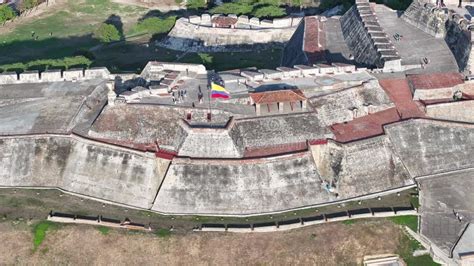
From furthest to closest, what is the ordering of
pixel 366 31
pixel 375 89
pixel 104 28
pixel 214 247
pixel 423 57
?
pixel 104 28 → pixel 366 31 → pixel 423 57 → pixel 375 89 → pixel 214 247

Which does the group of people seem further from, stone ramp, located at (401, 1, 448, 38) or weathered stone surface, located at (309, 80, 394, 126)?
stone ramp, located at (401, 1, 448, 38)

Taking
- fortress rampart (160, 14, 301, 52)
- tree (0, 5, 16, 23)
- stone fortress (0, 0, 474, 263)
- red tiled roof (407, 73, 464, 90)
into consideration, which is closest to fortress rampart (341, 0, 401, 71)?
stone fortress (0, 0, 474, 263)

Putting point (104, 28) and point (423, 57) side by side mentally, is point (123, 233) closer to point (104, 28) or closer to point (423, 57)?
point (423, 57)

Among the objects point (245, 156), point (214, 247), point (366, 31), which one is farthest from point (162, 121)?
point (366, 31)

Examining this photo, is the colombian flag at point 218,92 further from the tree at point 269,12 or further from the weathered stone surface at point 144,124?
the tree at point 269,12

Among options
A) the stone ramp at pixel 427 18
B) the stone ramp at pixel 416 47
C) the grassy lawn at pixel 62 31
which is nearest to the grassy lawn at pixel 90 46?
the grassy lawn at pixel 62 31

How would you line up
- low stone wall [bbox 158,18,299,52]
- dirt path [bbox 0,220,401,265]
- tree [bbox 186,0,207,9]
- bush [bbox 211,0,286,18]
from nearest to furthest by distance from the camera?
1. dirt path [bbox 0,220,401,265]
2. low stone wall [bbox 158,18,299,52]
3. bush [bbox 211,0,286,18]
4. tree [bbox 186,0,207,9]
